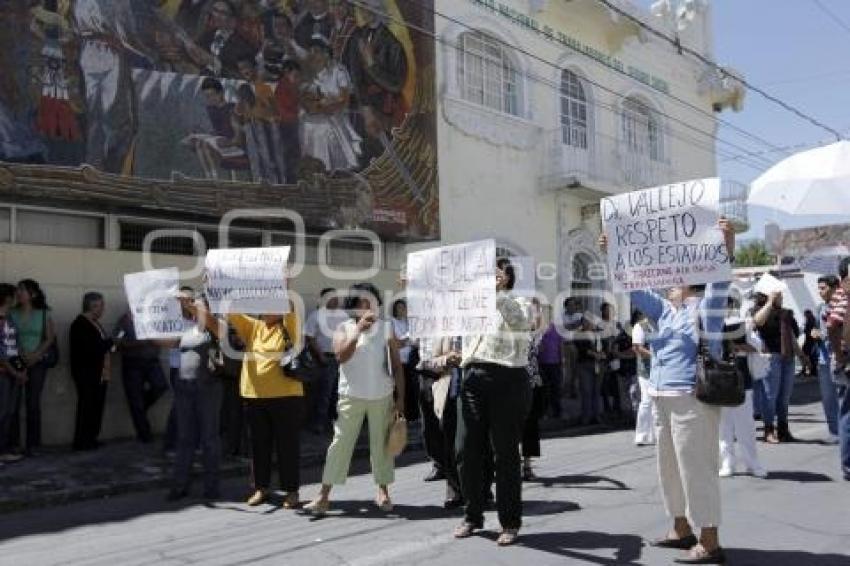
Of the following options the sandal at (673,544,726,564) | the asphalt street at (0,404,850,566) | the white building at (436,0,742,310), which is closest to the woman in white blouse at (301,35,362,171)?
the white building at (436,0,742,310)

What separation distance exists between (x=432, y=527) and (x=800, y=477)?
12.3ft

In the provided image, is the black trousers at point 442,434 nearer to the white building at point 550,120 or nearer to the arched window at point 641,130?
the white building at point 550,120

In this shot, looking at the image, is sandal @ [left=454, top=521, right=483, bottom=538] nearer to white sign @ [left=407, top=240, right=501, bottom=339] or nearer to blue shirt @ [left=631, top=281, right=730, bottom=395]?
white sign @ [left=407, top=240, right=501, bottom=339]

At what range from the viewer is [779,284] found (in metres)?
8.62

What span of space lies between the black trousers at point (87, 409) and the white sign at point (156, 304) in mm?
2775

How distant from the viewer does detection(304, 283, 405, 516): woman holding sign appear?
6.94 metres

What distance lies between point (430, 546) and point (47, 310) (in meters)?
6.23

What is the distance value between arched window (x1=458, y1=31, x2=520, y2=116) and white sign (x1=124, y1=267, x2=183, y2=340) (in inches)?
405

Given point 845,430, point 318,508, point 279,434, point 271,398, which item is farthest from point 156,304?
point 845,430

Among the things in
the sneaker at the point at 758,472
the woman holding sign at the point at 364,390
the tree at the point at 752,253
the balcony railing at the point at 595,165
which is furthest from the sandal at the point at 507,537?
the tree at the point at 752,253

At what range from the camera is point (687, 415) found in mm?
5418

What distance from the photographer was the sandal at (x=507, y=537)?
5754 mm

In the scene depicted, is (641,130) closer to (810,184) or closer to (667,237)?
(810,184)

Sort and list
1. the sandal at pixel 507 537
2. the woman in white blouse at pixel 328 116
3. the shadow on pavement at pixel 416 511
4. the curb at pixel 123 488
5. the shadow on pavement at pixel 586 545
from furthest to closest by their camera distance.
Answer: the woman in white blouse at pixel 328 116, the curb at pixel 123 488, the shadow on pavement at pixel 416 511, the sandal at pixel 507 537, the shadow on pavement at pixel 586 545
